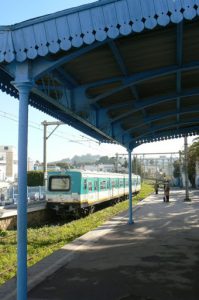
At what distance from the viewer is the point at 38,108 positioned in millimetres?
9773

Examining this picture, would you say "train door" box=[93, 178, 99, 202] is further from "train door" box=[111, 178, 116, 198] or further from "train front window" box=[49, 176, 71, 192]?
"train door" box=[111, 178, 116, 198]

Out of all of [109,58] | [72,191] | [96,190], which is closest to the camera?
[109,58]

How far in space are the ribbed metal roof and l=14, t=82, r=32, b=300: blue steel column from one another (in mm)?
380

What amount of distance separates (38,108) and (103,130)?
9.35 ft

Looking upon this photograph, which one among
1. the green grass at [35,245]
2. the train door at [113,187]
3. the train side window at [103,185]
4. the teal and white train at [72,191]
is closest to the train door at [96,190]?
the teal and white train at [72,191]

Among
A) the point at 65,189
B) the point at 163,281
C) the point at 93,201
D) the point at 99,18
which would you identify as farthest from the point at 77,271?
the point at 93,201

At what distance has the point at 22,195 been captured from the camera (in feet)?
18.4

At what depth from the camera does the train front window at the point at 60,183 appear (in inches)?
901

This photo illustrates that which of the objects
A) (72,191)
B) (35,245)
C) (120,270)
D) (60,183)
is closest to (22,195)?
(120,270)

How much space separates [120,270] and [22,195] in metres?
3.31

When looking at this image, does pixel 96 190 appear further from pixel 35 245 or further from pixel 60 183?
pixel 35 245

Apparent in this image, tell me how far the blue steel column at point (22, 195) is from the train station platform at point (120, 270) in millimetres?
906

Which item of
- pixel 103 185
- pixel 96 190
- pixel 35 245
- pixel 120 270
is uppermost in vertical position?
pixel 103 185

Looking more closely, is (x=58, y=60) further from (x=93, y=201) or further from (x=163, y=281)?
(x=93, y=201)
